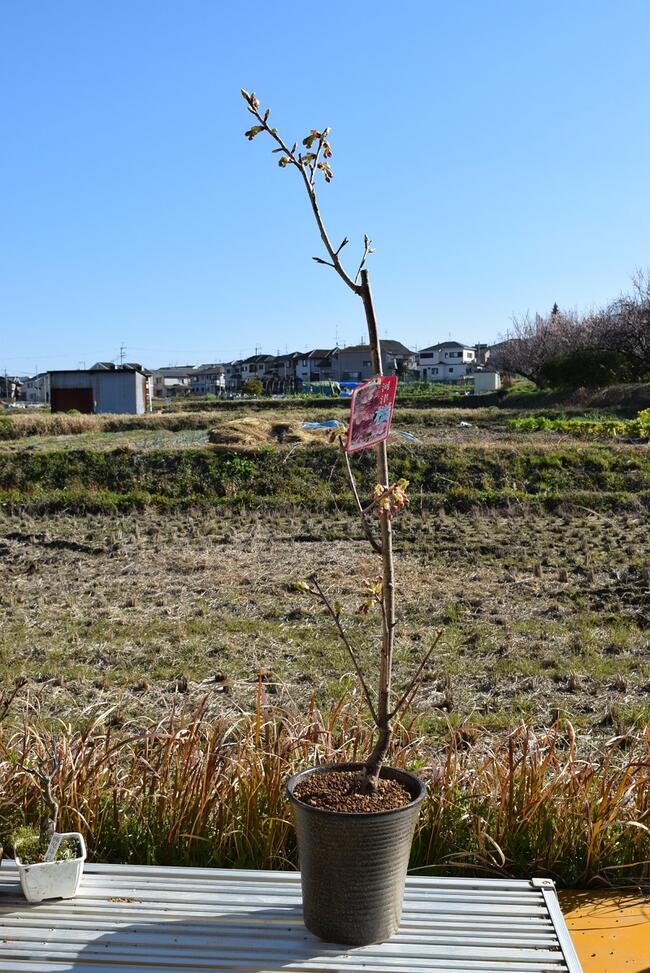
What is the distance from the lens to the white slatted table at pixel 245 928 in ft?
6.72

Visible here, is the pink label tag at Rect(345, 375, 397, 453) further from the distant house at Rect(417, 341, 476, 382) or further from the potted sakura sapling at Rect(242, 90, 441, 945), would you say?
the distant house at Rect(417, 341, 476, 382)

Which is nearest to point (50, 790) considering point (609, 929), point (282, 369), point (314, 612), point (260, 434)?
point (609, 929)

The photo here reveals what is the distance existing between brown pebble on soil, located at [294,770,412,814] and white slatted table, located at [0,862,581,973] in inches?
11.3

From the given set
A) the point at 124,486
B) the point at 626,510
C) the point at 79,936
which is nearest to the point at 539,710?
the point at 79,936

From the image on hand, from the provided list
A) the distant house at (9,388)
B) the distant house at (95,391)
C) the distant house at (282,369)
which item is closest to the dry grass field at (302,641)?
the distant house at (95,391)

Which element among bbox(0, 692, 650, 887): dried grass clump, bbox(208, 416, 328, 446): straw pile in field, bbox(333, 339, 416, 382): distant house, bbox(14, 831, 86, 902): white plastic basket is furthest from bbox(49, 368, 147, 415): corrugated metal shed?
bbox(333, 339, 416, 382): distant house

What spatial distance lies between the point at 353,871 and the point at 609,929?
33.6 inches

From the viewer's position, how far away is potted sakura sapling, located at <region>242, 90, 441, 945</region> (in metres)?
2.13

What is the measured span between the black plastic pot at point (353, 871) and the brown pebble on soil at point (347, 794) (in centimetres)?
5

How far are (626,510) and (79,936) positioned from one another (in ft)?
40.5

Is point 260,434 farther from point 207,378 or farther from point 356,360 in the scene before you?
point 207,378

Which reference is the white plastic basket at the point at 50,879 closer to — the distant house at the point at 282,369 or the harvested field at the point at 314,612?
the harvested field at the point at 314,612

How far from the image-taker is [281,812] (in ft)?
9.43

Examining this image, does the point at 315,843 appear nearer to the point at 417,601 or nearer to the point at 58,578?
the point at 417,601
